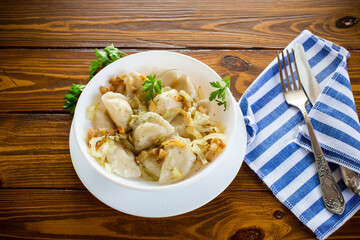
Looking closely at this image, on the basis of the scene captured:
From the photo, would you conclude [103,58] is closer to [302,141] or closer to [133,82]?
[133,82]

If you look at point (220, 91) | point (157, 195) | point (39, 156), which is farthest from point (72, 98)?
point (220, 91)

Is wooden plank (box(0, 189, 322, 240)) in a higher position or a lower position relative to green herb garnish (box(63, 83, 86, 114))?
lower

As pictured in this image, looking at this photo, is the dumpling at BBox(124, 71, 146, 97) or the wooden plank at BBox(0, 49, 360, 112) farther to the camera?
the wooden plank at BBox(0, 49, 360, 112)

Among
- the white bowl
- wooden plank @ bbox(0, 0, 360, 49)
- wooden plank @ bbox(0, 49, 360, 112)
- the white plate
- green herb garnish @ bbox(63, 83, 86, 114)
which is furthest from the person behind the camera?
wooden plank @ bbox(0, 0, 360, 49)

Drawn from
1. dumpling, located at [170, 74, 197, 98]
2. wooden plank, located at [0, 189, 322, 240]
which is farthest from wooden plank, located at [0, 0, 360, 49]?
wooden plank, located at [0, 189, 322, 240]

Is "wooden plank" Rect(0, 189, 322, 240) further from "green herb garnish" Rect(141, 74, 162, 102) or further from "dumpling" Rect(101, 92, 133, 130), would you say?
"green herb garnish" Rect(141, 74, 162, 102)

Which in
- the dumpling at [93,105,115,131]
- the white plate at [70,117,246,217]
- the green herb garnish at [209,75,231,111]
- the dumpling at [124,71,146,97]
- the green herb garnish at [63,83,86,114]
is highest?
the green herb garnish at [209,75,231,111]

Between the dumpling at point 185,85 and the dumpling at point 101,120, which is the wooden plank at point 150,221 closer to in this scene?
the dumpling at point 101,120
